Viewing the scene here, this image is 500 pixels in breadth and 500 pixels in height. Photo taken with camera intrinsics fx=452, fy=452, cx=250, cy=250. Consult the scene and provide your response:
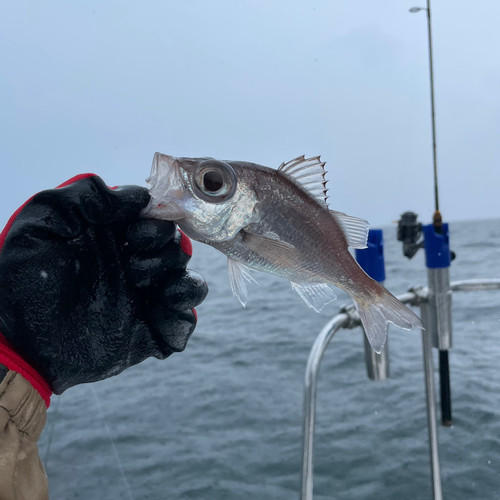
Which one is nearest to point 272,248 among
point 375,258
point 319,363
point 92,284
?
point 92,284

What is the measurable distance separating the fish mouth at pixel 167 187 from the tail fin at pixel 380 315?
2.22 feet

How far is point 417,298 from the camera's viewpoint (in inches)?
135

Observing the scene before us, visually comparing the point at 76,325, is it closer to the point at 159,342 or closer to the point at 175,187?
the point at 159,342

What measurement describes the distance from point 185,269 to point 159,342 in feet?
1.15

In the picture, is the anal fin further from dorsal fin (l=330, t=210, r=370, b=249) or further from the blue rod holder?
the blue rod holder

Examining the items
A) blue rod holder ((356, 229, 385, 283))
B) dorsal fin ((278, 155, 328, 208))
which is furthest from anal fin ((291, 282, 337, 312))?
blue rod holder ((356, 229, 385, 283))

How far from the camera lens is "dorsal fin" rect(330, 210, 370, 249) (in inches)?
57.4

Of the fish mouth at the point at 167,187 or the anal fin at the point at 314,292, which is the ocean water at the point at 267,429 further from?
the fish mouth at the point at 167,187

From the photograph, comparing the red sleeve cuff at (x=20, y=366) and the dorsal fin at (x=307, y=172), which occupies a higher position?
the dorsal fin at (x=307, y=172)

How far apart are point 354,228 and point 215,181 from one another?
486mm

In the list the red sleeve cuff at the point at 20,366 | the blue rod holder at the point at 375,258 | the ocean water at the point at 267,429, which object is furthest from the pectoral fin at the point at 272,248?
the ocean water at the point at 267,429

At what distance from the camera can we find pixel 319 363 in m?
2.68

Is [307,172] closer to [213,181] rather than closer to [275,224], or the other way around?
[275,224]

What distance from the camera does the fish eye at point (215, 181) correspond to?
1287mm
